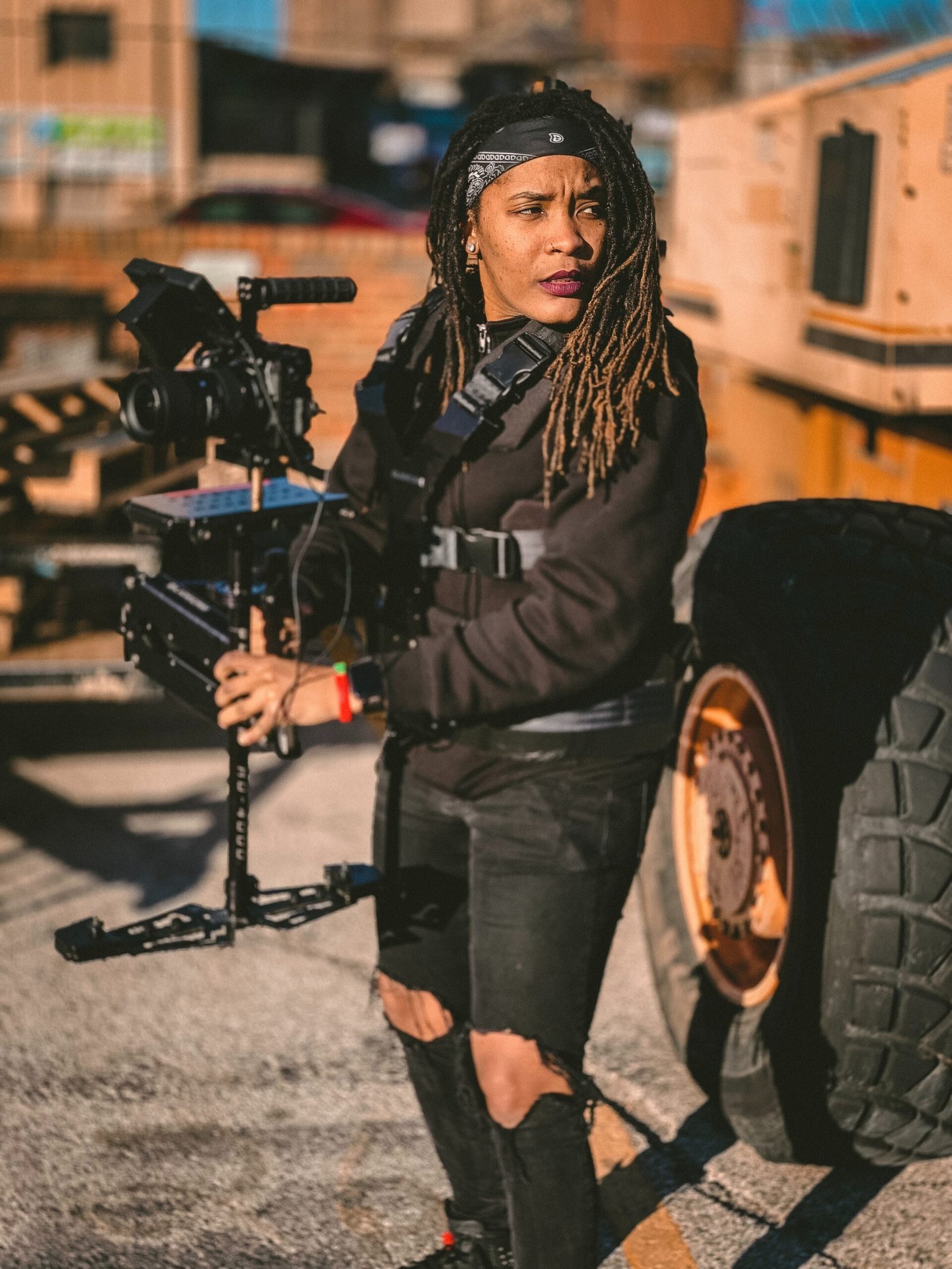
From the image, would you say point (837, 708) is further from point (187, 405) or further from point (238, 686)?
point (187, 405)

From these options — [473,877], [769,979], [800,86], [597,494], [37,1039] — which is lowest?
[37,1039]

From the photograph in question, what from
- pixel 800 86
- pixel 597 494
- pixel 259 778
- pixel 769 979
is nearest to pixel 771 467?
pixel 800 86

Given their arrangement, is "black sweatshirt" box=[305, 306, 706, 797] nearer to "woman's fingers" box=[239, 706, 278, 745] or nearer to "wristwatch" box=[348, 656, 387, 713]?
"wristwatch" box=[348, 656, 387, 713]

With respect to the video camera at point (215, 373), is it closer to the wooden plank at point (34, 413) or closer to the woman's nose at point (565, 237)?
the woman's nose at point (565, 237)

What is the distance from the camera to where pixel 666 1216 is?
115 inches

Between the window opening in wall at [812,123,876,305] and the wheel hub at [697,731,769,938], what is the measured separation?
50.3 inches

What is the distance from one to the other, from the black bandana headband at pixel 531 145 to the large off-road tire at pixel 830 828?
102 cm

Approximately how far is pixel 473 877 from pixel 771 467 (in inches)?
129

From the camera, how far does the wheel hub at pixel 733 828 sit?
10.1ft

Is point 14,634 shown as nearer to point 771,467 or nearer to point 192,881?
point 192,881

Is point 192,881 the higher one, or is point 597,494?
point 597,494

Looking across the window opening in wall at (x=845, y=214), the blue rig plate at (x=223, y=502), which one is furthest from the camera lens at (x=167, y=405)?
the window opening in wall at (x=845, y=214)

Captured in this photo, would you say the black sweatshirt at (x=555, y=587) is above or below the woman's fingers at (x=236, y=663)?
above

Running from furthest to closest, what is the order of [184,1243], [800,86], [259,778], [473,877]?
[259,778]
[800,86]
[184,1243]
[473,877]
